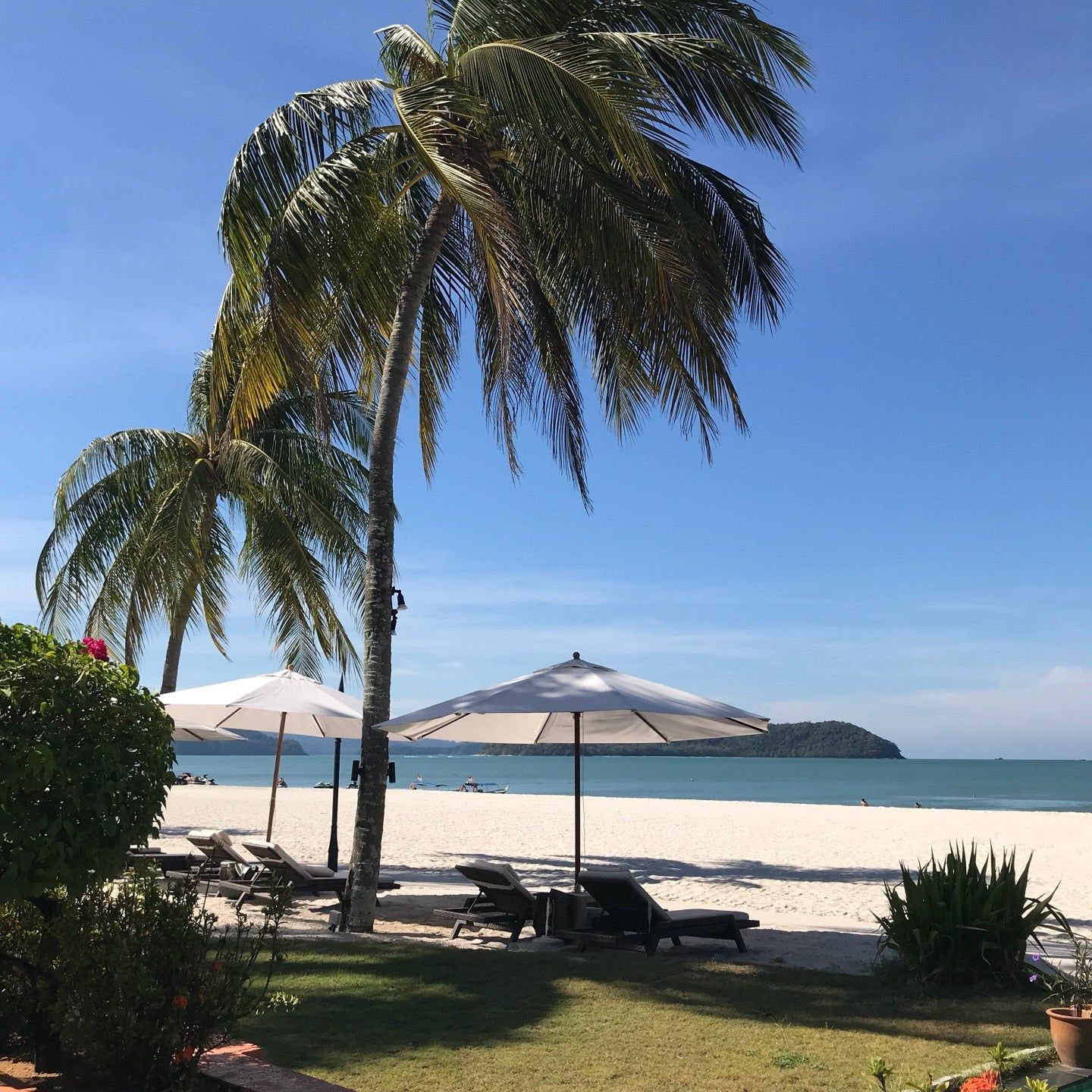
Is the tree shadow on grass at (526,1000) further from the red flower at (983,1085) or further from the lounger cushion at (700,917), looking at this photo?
the red flower at (983,1085)

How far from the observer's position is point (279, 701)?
38.2 feet

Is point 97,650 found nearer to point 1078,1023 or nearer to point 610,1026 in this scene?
point 610,1026

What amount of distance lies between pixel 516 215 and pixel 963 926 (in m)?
7.25

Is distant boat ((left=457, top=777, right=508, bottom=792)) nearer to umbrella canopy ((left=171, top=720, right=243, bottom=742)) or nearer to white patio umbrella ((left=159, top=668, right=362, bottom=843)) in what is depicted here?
umbrella canopy ((left=171, top=720, right=243, bottom=742))

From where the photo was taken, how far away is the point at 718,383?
389 inches

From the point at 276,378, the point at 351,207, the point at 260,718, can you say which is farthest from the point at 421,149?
the point at 260,718

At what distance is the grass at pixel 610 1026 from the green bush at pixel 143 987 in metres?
0.76

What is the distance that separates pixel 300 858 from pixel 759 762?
147425mm

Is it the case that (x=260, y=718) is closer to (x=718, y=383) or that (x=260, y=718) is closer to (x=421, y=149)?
(x=718, y=383)

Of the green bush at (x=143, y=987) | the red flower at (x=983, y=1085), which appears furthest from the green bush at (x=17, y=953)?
the red flower at (x=983, y=1085)

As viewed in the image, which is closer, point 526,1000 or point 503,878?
point 526,1000

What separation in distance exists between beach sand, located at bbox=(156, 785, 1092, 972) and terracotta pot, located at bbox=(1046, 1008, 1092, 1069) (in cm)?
287

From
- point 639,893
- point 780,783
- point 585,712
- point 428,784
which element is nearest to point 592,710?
point 585,712

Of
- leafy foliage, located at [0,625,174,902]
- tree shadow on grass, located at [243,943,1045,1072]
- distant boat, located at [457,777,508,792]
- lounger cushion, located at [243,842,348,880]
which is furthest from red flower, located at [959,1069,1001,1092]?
distant boat, located at [457,777,508,792]
